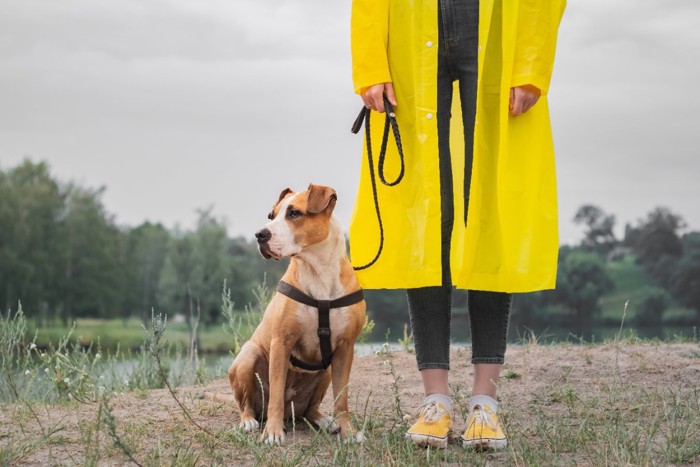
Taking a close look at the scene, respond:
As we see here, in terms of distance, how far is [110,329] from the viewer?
4747 cm

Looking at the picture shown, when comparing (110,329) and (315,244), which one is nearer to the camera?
(315,244)

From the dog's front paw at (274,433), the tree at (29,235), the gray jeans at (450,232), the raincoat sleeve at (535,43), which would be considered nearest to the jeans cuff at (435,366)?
the gray jeans at (450,232)

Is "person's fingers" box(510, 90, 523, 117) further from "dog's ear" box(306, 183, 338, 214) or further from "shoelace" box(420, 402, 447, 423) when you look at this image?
"shoelace" box(420, 402, 447, 423)

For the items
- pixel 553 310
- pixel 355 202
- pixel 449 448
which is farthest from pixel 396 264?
pixel 553 310

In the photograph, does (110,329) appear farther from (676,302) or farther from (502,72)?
(502,72)

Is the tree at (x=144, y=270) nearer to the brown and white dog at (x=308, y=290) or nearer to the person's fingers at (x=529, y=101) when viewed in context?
the brown and white dog at (x=308, y=290)

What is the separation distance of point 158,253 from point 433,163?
5243cm

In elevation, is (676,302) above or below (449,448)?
below

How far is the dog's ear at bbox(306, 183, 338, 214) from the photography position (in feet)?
13.0

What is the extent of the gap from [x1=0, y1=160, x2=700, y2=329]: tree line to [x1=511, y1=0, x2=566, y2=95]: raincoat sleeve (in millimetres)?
34261

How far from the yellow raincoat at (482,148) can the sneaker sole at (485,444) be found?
72 centimetres

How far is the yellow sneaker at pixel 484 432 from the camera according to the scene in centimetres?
365

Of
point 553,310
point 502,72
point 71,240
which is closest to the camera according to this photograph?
point 502,72

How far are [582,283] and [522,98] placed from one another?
41.6 m
